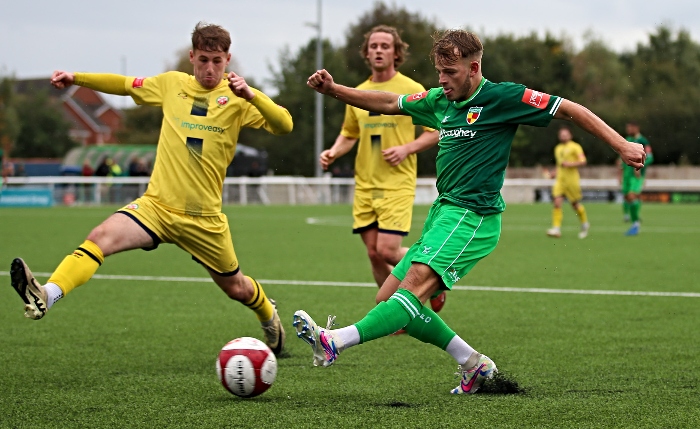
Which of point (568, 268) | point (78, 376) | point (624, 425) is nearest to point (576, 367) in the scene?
point (624, 425)

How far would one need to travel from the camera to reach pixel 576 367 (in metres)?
6.20

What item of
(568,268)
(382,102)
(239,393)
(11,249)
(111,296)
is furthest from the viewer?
(11,249)

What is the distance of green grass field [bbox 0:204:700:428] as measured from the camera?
482 cm

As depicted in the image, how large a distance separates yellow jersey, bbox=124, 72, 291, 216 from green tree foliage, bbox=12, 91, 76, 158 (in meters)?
66.4

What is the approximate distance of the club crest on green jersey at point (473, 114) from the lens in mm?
5387

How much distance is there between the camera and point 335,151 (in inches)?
321

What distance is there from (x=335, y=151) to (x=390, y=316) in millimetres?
3384

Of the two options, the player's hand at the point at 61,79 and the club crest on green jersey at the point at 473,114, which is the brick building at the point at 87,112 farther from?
the club crest on green jersey at the point at 473,114

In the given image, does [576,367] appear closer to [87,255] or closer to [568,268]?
[87,255]

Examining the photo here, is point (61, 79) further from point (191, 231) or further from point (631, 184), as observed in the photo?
point (631, 184)

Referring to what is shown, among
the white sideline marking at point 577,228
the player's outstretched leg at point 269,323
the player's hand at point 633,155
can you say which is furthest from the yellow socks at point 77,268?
the white sideline marking at point 577,228

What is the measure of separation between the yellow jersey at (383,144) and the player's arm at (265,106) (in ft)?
6.06

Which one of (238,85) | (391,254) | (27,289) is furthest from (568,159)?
(27,289)

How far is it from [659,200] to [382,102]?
1572 inches
